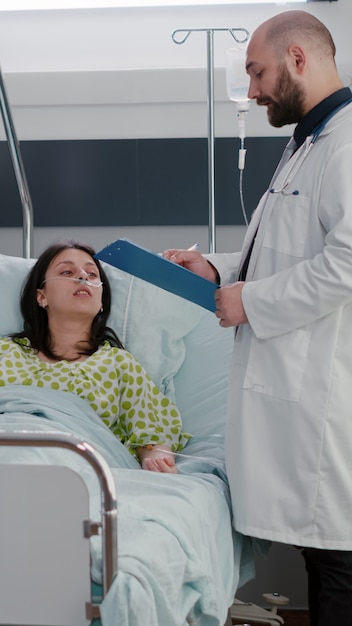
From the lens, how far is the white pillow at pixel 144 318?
3.25 metres

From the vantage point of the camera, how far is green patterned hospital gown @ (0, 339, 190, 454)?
9.51 feet

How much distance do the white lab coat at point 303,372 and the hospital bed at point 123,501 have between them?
0.17 meters

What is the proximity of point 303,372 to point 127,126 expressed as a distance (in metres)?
2.31

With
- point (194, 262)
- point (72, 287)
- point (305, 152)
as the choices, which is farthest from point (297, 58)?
point (72, 287)

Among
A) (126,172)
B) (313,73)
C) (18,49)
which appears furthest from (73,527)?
(18,49)

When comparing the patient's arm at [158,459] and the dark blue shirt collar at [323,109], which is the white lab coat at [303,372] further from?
the patient's arm at [158,459]

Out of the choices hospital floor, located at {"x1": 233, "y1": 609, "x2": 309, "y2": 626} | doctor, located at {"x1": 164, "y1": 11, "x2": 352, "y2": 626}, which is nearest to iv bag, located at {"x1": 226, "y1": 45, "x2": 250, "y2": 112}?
doctor, located at {"x1": 164, "y1": 11, "x2": 352, "y2": 626}

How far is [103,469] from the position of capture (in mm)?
1599

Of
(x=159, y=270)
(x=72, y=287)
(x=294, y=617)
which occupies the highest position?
(x=159, y=270)

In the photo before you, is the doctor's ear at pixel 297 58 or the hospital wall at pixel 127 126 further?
Result: the hospital wall at pixel 127 126

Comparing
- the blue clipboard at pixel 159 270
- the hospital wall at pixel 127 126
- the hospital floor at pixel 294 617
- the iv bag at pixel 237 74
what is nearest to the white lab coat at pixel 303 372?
the blue clipboard at pixel 159 270

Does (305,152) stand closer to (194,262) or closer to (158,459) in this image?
(194,262)

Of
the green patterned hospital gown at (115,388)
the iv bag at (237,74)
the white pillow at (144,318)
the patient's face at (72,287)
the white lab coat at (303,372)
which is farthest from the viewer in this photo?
the iv bag at (237,74)

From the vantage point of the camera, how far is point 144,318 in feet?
10.9
